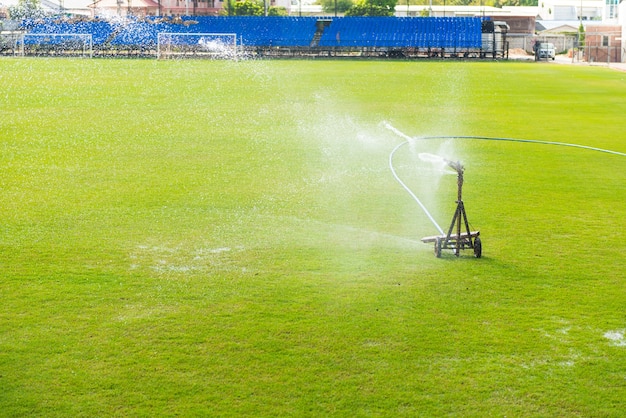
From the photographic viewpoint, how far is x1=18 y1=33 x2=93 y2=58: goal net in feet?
202

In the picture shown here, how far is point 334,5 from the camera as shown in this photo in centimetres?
11625

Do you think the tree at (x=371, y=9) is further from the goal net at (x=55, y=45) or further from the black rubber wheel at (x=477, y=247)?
the black rubber wheel at (x=477, y=247)

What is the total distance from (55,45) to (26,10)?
22.6 m

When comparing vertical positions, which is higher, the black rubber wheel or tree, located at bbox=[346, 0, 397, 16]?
tree, located at bbox=[346, 0, 397, 16]

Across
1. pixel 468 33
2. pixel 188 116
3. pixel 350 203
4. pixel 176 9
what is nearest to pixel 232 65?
pixel 468 33

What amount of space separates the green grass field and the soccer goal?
42312 mm

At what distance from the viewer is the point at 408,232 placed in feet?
36.2

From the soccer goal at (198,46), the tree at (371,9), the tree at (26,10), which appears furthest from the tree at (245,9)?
the soccer goal at (198,46)

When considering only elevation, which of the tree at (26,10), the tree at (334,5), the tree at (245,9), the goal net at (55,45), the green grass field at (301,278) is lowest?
the green grass field at (301,278)

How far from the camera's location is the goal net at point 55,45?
6147 centimetres

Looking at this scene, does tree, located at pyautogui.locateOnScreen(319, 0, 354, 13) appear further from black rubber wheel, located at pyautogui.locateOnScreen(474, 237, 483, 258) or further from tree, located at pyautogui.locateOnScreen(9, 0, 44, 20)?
black rubber wheel, located at pyautogui.locateOnScreen(474, 237, 483, 258)

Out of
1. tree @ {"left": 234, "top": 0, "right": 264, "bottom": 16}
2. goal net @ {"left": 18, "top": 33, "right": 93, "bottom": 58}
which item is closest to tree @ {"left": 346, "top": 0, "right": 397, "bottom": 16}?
tree @ {"left": 234, "top": 0, "right": 264, "bottom": 16}

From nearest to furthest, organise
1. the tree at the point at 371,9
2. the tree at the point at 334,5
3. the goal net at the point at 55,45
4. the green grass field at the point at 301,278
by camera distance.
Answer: the green grass field at the point at 301,278
the goal net at the point at 55,45
the tree at the point at 371,9
the tree at the point at 334,5

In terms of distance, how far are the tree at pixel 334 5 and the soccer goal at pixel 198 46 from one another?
4925cm
